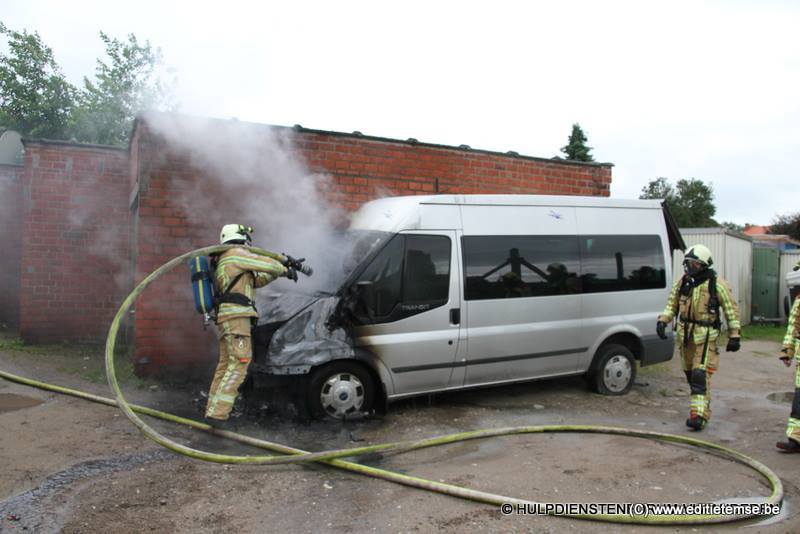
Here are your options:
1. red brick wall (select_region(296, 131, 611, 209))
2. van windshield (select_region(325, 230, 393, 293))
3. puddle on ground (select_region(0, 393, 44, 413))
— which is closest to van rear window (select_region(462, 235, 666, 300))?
van windshield (select_region(325, 230, 393, 293))

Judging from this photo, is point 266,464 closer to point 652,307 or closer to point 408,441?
point 408,441

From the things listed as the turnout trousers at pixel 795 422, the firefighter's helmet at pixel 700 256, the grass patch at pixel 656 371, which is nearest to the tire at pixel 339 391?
the firefighter's helmet at pixel 700 256

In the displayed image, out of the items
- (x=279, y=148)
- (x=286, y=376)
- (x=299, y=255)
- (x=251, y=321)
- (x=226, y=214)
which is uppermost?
(x=279, y=148)

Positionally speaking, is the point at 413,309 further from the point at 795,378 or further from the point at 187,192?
the point at 795,378

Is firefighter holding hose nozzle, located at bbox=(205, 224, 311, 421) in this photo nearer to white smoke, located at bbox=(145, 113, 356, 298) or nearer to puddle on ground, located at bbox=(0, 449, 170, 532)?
puddle on ground, located at bbox=(0, 449, 170, 532)

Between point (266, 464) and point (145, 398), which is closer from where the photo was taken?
point (266, 464)

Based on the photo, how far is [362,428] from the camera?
5.55 meters

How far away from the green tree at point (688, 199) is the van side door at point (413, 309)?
3499 centimetres

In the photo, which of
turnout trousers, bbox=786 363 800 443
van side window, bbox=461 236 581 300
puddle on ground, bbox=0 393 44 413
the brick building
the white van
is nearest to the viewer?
turnout trousers, bbox=786 363 800 443

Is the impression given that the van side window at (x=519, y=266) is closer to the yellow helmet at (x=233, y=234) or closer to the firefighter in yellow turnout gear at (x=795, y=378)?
the firefighter in yellow turnout gear at (x=795, y=378)

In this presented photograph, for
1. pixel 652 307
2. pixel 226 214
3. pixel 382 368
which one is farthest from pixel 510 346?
pixel 226 214

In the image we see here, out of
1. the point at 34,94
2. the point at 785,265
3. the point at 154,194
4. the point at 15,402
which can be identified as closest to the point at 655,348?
the point at 154,194

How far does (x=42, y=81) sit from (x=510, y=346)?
21215 millimetres

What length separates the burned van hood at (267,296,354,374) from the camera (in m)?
5.32
